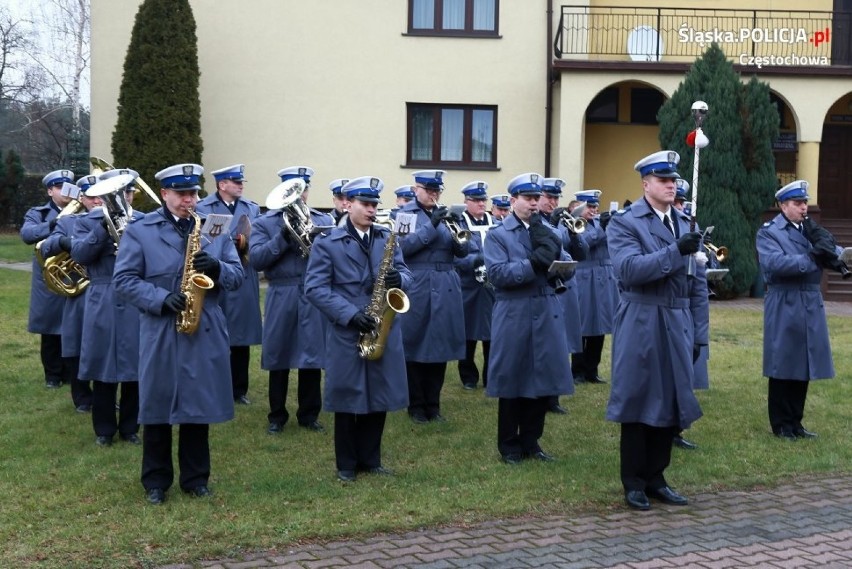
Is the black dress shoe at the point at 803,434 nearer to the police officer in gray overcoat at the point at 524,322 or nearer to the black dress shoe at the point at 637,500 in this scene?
the police officer in gray overcoat at the point at 524,322

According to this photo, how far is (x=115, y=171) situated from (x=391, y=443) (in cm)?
319

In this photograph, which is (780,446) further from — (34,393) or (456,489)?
(34,393)

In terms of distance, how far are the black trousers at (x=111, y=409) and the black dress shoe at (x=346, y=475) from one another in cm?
204

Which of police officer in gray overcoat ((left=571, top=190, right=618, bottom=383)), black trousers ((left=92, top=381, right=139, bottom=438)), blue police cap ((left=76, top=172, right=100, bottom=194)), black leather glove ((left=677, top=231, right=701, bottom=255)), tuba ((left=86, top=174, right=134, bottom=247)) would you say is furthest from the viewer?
police officer in gray overcoat ((left=571, top=190, right=618, bottom=383))

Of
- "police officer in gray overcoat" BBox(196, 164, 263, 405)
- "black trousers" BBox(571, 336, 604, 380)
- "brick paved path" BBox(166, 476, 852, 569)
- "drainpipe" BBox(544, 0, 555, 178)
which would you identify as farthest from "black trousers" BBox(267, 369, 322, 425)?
"drainpipe" BBox(544, 0, 555, 178)

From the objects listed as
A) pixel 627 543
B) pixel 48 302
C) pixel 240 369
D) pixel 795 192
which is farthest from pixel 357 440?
pixel 48 302

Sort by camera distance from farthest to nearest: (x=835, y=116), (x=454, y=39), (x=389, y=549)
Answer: (x=835, y=116), (x=454, y=39), (x=389, y=549)

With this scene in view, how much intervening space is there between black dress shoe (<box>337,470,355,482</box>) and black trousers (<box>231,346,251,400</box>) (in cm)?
335

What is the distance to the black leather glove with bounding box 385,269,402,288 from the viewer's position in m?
8.15

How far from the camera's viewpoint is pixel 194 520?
282 inches

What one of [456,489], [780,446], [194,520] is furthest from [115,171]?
[780,446]

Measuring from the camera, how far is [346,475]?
326 inches

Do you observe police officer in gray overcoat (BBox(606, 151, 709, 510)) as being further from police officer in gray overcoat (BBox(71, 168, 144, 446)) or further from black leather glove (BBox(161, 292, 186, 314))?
police officer in gray overcoat (BBox(71, 168, 144, 446))

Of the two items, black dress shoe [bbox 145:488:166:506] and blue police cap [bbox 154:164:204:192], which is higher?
blue police cap [bbox 154:164:204:192]
